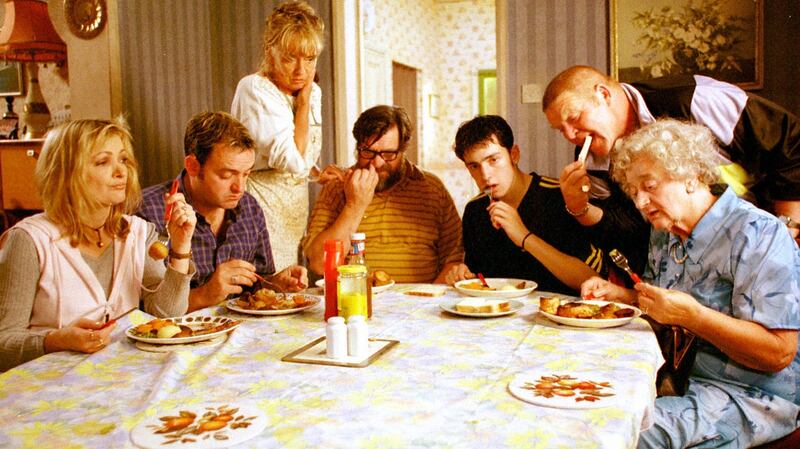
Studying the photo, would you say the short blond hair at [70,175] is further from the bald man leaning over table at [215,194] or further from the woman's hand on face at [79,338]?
the bald man leaning over table at [215,194]

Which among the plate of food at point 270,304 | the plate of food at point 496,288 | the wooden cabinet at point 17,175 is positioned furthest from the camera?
the wooden cabinet at point 17,175

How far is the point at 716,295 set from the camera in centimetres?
152

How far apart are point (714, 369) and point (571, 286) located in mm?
593

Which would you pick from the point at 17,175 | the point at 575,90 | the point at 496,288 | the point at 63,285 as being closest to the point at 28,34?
the point at 17,175

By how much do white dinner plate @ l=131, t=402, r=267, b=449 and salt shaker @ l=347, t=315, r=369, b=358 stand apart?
0.94 feet

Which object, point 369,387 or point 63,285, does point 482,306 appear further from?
point 63,285

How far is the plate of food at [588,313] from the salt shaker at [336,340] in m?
0.50

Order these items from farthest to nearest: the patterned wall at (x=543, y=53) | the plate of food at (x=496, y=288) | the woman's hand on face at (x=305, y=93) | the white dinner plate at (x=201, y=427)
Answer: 1. the patterned wall at (x=543, y=53)
2. the woman's hand on face at (x=305, y=93)
3. the plate of food at (x=496, y=288)
4. the white dinner plate at (x=201, y=427)

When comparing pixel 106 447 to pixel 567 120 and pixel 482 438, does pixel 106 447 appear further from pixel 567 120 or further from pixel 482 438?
pixel 567 120

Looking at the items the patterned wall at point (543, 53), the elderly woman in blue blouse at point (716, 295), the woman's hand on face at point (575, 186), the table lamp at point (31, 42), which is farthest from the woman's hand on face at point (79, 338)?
the table lamp at point (31, 42)

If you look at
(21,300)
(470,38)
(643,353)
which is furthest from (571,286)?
(470,38)

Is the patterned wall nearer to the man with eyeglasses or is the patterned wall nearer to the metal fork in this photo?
the man with eyeglasses

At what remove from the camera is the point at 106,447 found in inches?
35.6

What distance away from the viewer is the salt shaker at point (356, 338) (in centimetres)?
130
